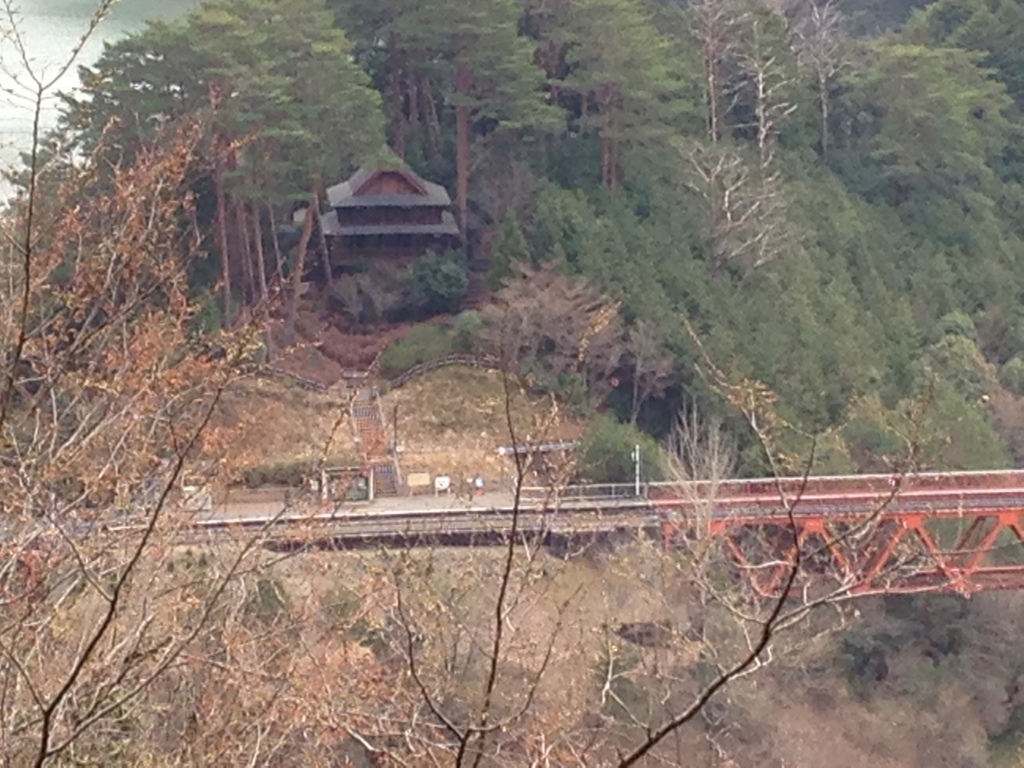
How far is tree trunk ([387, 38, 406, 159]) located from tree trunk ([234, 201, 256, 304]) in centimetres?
300

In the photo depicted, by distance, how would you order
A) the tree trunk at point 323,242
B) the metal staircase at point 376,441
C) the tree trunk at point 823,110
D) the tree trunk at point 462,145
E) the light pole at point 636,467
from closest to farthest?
the light pole at point 636,467, the metal staircase at point 376,441, the tree trunk at point 323,242, the tree trunk at point 462,145, the tree trunk at point 823,110

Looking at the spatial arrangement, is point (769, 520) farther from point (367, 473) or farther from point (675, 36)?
point (675, 36)

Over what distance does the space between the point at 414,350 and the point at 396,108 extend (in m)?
4.42

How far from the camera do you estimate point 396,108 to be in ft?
56.3

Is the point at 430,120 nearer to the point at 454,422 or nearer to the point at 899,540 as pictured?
the point at 454,422

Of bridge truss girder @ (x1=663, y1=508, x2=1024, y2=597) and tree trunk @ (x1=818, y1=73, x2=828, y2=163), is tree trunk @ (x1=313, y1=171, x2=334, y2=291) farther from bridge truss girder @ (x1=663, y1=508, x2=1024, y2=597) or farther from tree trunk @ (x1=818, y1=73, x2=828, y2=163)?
tree trunk @ (x1=818, y1=73, x2=828, y2=163)

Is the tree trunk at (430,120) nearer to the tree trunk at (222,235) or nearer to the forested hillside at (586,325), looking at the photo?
the forested hillside at (586,325)

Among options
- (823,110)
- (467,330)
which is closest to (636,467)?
(467,330)

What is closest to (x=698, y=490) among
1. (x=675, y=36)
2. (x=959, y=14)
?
(x=675, y=36)

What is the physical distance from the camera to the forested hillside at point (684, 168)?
13.8 metres

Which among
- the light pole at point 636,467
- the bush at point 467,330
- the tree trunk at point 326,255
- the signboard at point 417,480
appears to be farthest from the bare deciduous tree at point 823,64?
the signboard at point 417,480

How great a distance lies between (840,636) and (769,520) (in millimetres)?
2146

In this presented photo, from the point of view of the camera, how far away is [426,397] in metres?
14.4

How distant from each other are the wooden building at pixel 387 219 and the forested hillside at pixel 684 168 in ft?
1.55
